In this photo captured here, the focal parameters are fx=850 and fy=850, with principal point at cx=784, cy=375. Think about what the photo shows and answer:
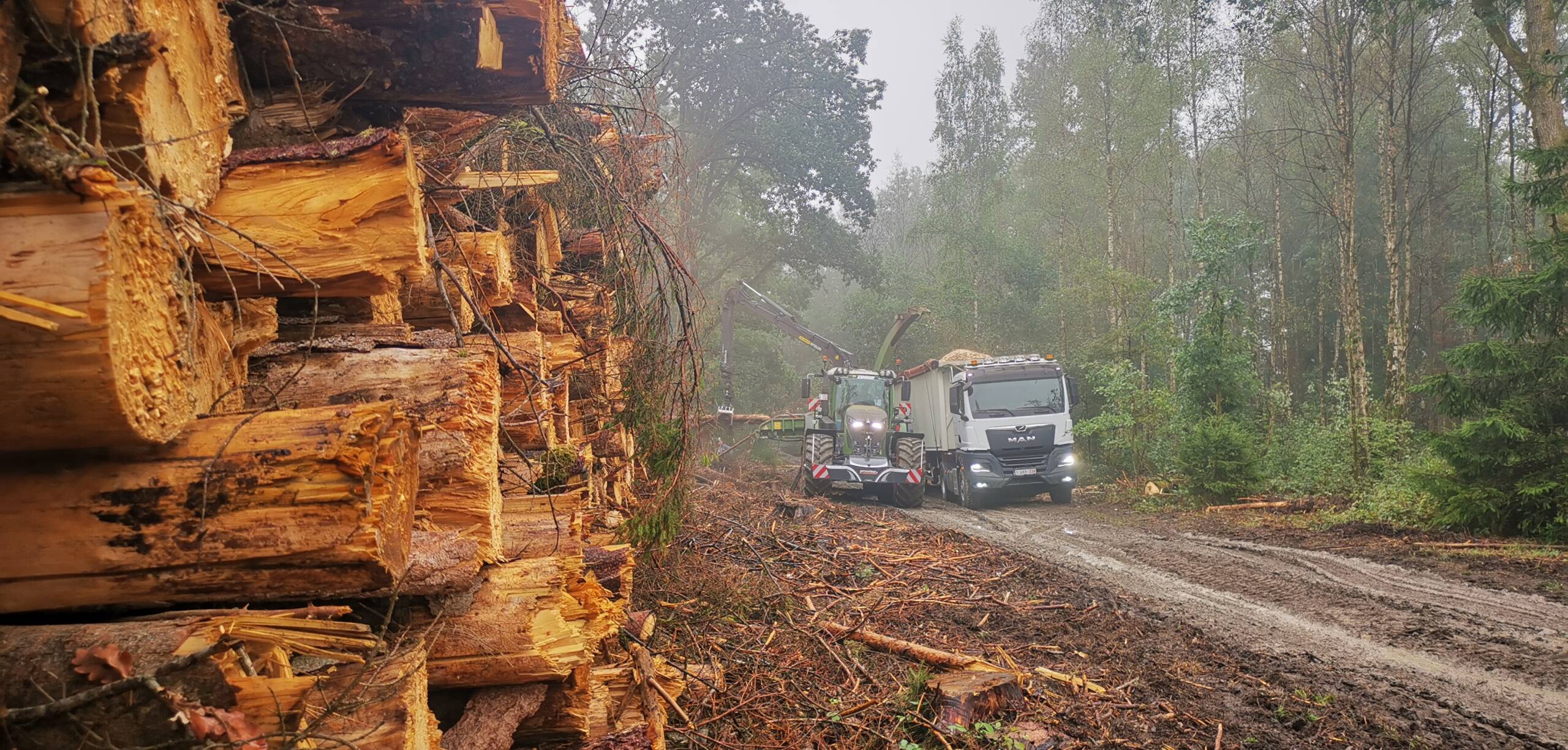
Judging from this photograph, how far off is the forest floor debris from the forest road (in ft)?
1.09

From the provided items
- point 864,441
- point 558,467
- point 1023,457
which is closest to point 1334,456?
point 1023,457

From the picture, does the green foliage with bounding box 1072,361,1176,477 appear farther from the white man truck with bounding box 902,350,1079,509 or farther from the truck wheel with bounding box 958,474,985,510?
the truck wheel with bounding box 958,474,985,510

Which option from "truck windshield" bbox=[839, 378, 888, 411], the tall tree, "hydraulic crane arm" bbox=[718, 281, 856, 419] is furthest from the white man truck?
the tall tree

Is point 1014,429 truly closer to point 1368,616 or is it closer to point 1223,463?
point 1223,463

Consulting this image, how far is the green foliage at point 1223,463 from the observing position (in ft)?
50.4

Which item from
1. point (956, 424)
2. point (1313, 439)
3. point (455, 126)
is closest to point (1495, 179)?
point (1313, 439)

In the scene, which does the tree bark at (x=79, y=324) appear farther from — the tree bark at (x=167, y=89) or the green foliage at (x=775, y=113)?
the green foliage at (x=775, y=113)

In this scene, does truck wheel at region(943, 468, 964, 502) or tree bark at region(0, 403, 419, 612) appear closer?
tree bark at region(0, 403, 419, 612)

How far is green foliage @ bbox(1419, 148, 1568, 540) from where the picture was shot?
10047mm

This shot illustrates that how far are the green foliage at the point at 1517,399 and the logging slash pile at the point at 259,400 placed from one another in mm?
11546

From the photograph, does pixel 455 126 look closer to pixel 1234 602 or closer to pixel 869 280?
pixel 1234 602

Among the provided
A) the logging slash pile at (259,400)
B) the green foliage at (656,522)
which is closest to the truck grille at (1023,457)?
the green foliage at (656,522)

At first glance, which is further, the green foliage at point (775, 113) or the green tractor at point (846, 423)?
the green foliage at point (775, 113)

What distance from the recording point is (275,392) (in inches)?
92.7
